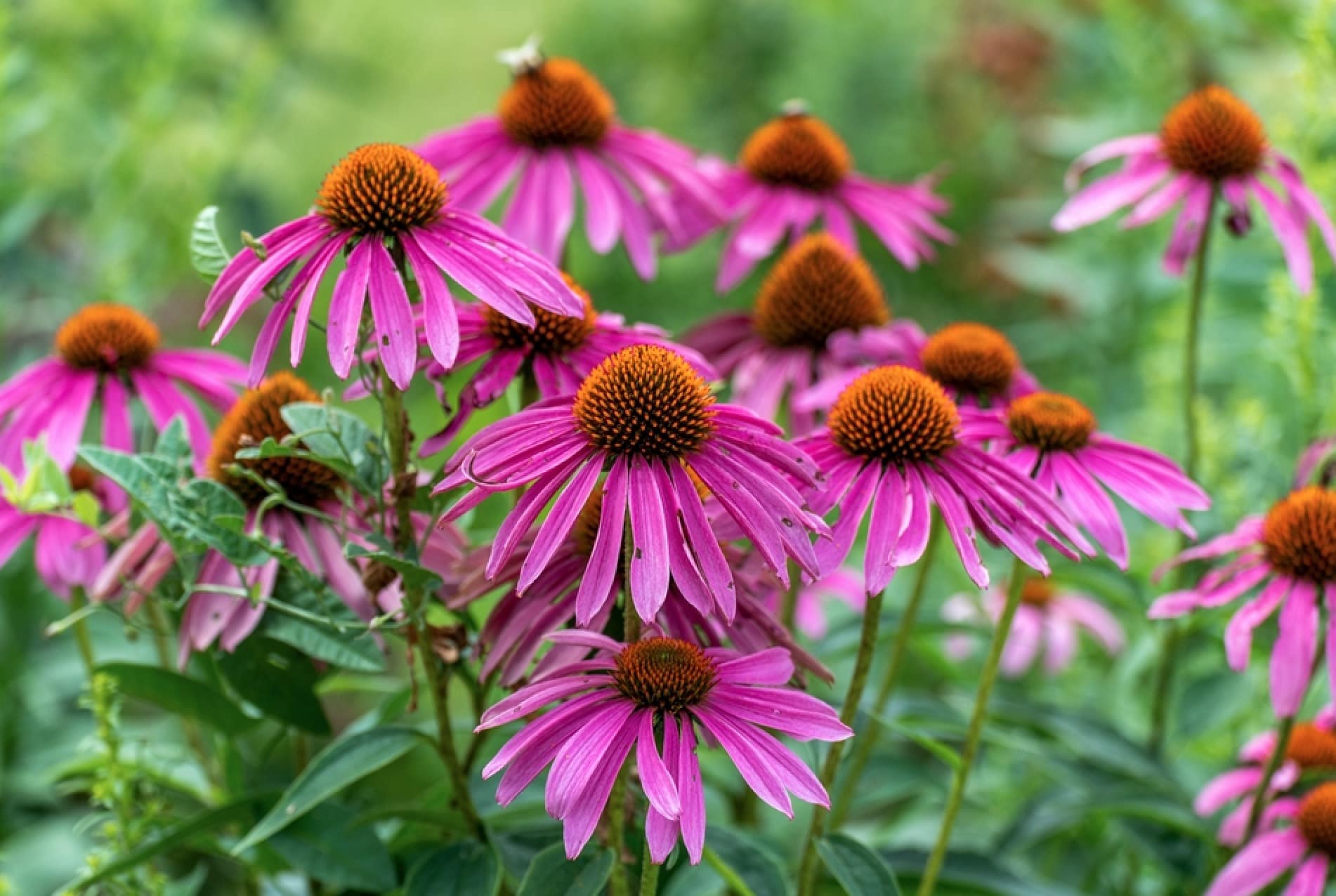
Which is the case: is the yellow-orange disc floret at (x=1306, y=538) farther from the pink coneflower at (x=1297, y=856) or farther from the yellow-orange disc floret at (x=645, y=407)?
the yellow-orange disc floret at (x=645, y=407)

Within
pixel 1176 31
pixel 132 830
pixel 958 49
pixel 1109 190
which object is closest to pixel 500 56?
pixel 1109 190

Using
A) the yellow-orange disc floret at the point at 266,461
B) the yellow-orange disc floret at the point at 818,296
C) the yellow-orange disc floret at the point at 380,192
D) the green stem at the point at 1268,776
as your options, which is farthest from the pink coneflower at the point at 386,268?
the green stem at the point at 1268,776

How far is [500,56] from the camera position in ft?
3.79

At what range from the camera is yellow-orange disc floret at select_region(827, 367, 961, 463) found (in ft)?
2.58

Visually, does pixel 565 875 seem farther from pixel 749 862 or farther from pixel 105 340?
pixel 105 340

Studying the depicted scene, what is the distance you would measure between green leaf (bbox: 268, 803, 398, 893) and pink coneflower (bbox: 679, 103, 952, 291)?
0.57 meters

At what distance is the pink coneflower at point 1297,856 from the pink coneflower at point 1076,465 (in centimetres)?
21

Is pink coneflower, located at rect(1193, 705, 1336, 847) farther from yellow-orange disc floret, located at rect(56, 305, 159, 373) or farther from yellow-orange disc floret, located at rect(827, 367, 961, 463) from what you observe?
yellow-orange disc floret, located at rect(56, 305, 159, 373)

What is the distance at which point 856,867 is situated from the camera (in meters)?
0.79

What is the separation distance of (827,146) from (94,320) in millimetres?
634

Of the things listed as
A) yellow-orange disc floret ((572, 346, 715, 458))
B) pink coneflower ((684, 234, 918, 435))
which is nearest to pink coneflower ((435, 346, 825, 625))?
yellow-orange disc floret ((572, 346, 715, 458))

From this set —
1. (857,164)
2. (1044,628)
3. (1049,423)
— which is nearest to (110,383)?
(1049,423)

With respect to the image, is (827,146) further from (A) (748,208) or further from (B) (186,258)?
(B) (186,258)

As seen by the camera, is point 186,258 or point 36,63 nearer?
point 186,258
